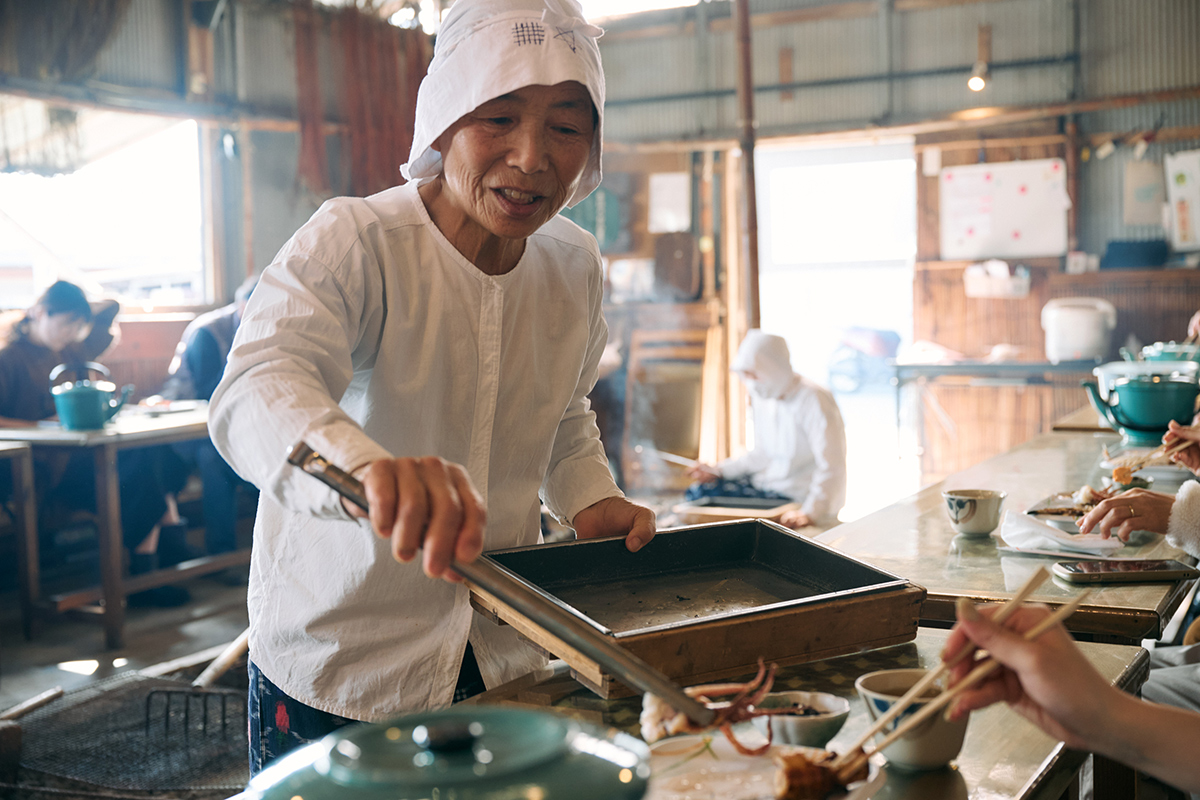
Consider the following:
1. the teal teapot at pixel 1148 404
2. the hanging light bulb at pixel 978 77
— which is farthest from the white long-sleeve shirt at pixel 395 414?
the hanging light bulb at pixel 978 77

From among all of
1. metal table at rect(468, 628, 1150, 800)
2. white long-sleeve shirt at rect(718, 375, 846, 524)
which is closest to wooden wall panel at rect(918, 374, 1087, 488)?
white long-sleeve shirt at rect(718, 375, 846, 524)

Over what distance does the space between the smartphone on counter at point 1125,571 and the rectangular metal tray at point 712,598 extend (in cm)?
51

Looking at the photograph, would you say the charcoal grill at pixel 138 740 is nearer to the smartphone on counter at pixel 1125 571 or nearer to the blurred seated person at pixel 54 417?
the blurred seated person at pixel 54 417

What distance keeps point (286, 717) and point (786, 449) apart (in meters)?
3.97

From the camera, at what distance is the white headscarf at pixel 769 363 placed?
5.16 m

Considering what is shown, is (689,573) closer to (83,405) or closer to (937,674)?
(937,674)

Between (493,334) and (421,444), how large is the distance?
0.21 m

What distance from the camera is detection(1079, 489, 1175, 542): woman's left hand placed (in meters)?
1.95

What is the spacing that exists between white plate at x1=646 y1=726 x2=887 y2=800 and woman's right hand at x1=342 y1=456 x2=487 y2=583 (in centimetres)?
27

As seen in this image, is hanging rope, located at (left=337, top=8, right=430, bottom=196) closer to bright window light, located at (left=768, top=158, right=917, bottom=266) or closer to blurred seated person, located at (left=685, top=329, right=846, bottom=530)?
blurred seated person, located at (left=685, top=329, right=846, bottom=530)

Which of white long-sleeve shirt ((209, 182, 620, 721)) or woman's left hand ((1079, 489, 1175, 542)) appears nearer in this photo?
white long-sleeve shirt ((209, 182, 620, 721))

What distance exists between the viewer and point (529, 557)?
60.1 inches

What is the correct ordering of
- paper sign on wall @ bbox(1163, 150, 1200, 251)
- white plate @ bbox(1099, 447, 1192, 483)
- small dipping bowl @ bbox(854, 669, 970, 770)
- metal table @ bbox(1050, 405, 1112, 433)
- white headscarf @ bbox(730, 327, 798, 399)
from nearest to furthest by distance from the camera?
small dipping bowl @ bbox(854, 669, 970, 770) → white plate @ bbox(1099, 447, 1192, 483) → metal table @ bbox(1050, 405, 1112, 433) → white headscarf @ bbox(730, 327, 798, 399) → paper sign on wall @ bbox(1163, 150, 1200, 251)

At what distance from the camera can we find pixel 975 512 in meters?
2.10
